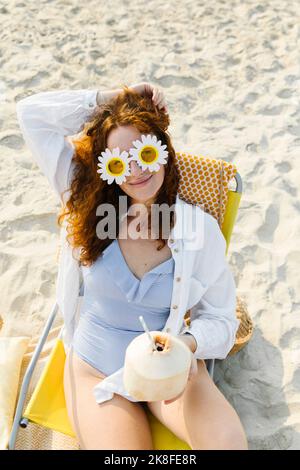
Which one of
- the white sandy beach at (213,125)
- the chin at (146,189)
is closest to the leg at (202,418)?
the white sandy beach at (213,125)

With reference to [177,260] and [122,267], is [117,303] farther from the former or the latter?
[177,260]

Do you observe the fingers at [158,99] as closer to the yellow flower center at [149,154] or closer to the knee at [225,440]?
the yellow flower center at [149,154]

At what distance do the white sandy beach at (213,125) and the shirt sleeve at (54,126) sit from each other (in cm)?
104

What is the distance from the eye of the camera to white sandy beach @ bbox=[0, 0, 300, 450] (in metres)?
2.77

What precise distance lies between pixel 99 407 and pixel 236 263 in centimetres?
144

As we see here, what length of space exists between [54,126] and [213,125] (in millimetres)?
2095

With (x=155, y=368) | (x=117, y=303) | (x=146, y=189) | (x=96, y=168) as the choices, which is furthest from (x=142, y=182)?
(x=155, y=368)

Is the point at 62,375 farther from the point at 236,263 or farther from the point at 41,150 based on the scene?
the point at 236,263

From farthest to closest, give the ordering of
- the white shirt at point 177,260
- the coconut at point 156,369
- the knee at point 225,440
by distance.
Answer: the white shirt at point 177,260 < the knee at point 225,440 < the coconut at point 156,369

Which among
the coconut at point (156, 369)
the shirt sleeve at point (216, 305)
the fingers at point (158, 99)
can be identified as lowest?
the shirt sleeve at point (216, 305)

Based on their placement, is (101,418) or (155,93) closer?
(101,418)

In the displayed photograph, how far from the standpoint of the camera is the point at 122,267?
7.14 ft

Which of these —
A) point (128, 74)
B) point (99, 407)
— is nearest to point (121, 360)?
point (99, 407)

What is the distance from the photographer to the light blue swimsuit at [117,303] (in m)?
2.16
